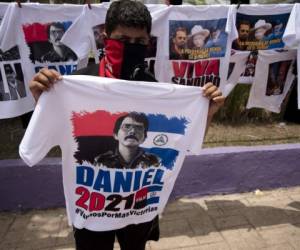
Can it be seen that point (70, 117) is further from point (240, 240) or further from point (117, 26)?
point (240, 240)

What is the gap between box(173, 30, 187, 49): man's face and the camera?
124 inches

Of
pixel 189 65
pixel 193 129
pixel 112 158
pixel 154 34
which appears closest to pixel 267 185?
pixel 189 65

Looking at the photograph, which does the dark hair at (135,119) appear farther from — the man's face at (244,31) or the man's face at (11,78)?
the man's face at (244,31)

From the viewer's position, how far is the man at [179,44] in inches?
124

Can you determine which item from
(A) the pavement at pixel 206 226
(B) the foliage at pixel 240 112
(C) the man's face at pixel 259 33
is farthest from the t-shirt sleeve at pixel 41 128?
(B) the foliage at pixel 240 112

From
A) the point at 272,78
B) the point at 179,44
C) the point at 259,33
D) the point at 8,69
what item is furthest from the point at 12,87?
the point at 272,78

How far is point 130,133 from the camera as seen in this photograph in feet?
5.76

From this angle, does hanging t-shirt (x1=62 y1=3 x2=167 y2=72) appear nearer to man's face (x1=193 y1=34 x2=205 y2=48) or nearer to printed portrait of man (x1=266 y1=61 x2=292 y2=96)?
man's face (x1=193 y1=34 x2=205 y2=48)

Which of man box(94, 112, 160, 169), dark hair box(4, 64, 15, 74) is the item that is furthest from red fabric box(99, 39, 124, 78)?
dark hair box(4, 64, 15, 74)

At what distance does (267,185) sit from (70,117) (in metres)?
2.79

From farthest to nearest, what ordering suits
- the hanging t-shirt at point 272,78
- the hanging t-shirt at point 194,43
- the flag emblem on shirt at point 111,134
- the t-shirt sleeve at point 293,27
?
the hanging t-shirt at point 272,78, the t-shirt sleeve at point 293,27, the hanging t-shirt at point 194,43, the flag emblem on shirt at point 111,134

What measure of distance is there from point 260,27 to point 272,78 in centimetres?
53

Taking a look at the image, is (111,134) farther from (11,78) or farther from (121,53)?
(11,78)

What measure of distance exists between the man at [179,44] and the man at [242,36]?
19.5 inches
